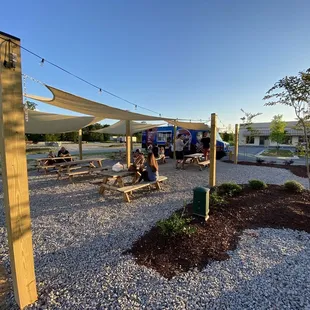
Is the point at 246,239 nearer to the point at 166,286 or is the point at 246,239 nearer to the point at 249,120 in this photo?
the point at 166,286

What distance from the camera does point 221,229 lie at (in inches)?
127

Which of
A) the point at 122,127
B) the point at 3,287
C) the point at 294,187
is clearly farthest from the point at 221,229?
the point at 122,127

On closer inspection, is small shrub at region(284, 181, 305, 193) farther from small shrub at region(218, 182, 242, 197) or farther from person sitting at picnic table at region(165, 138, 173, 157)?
person sitting at picnic table at region(165, 138, 173, 157)

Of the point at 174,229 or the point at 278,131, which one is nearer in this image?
the point at 174,229

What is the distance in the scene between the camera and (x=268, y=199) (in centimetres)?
460

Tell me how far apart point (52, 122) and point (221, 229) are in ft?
26.7

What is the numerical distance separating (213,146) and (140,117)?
262 centimetres

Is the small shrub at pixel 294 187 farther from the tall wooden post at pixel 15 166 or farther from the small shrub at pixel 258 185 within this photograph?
the tall wooden post at pixel 15 166

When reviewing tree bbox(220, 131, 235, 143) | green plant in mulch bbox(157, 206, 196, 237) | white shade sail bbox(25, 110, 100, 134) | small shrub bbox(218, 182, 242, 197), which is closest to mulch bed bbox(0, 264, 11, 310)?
green plant in mulch bbox(157, 206, 196, 237)

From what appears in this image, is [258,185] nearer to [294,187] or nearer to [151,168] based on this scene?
[294,187]

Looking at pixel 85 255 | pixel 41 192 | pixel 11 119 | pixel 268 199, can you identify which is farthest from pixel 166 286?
pixel 41 192

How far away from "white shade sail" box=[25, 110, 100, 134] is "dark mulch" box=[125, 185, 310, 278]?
6747 millimetres

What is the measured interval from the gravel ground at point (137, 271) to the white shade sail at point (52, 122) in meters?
4.76

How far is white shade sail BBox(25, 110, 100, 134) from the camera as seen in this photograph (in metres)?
7.59
